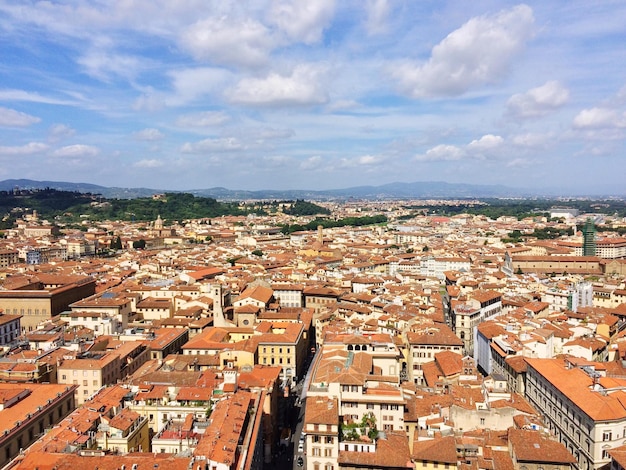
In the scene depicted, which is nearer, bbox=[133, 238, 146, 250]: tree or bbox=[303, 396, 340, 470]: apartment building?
bbox=[303, 396, 340, 470]: apartment building

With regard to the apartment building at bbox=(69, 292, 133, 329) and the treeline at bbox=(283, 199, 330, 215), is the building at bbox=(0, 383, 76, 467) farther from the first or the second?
the treeline at bbox=(283, 199, 330, 215)

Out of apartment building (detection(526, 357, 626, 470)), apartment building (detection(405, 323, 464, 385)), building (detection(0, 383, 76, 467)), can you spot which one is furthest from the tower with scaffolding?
building (detection(0, 383, 76, 467))

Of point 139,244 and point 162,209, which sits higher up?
point 162,209

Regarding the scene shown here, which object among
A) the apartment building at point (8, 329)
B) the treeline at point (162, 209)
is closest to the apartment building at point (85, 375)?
the apartment building at point (8, 329)

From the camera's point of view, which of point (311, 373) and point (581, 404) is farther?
point (311, 373)

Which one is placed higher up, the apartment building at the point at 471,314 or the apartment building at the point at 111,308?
the apartment building at the point at 111,308

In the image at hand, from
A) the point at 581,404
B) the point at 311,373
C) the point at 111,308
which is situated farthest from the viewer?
the point at 111,308

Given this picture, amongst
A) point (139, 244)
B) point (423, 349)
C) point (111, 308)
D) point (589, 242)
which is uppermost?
point (589, 242)

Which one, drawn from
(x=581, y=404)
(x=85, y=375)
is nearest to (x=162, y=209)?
(x=85, y=375)

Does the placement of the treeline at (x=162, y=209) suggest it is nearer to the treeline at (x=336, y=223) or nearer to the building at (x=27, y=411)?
the treeline at (x=336, y=223)

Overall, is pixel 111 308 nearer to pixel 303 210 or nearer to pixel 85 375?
pixel 85 375
